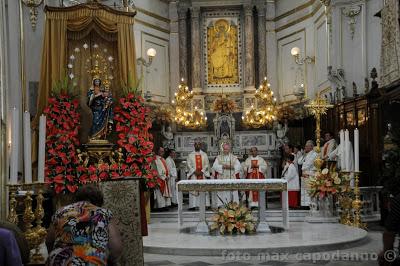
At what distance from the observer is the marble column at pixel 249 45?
21.0 metres

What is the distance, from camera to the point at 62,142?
1209 cm

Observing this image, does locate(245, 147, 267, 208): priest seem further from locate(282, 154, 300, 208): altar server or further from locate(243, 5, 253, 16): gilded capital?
locate(243, 5, 253, 16): gilded capital

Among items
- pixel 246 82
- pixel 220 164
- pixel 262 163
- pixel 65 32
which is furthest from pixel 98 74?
pixel 246 82

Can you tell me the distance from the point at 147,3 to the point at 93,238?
16880 millimetres

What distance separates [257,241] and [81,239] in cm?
613

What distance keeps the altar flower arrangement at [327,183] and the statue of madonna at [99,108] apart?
461 cm

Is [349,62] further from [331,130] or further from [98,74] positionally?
[98,74]

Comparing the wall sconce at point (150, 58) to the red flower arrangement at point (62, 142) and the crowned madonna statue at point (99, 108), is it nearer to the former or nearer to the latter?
the crowned madonna statue at point (99, 108)

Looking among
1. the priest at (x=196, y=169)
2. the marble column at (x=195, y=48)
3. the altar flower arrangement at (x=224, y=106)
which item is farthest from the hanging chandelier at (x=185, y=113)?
the priest at (x=196, y=169)

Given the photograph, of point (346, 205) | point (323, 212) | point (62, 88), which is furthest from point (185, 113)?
point (346, 205)

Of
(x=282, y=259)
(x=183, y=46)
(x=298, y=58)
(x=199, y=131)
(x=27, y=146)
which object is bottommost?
(x=282, y=259)

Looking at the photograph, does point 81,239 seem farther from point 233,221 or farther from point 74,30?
point 74,30

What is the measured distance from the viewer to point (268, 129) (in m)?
20.0

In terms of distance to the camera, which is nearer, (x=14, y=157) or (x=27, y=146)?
(x=14, y=157)
